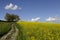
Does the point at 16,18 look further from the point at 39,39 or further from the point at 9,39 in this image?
the point at 39,39

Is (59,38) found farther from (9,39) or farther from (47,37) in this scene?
(9,39)

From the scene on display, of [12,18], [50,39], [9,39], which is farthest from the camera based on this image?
[12,18]

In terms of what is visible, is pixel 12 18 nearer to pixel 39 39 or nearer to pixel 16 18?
pixel 16 18

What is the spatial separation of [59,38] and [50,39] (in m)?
0.59

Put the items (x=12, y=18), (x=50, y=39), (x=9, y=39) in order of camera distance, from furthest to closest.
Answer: (x=12, y=18), (x=9, y=39), (x=50, y=39)

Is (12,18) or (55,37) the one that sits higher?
(12,18)

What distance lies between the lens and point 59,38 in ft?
36.0

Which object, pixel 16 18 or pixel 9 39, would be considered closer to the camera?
pixel 9 39

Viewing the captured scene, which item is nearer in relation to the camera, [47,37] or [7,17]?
[47,37]

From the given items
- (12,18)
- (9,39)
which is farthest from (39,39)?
(12,18)

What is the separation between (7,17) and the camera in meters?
110

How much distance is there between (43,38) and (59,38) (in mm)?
1009

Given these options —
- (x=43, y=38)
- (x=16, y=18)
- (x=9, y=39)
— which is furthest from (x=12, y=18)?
(x=43, y=38)

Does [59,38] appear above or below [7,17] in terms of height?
below
